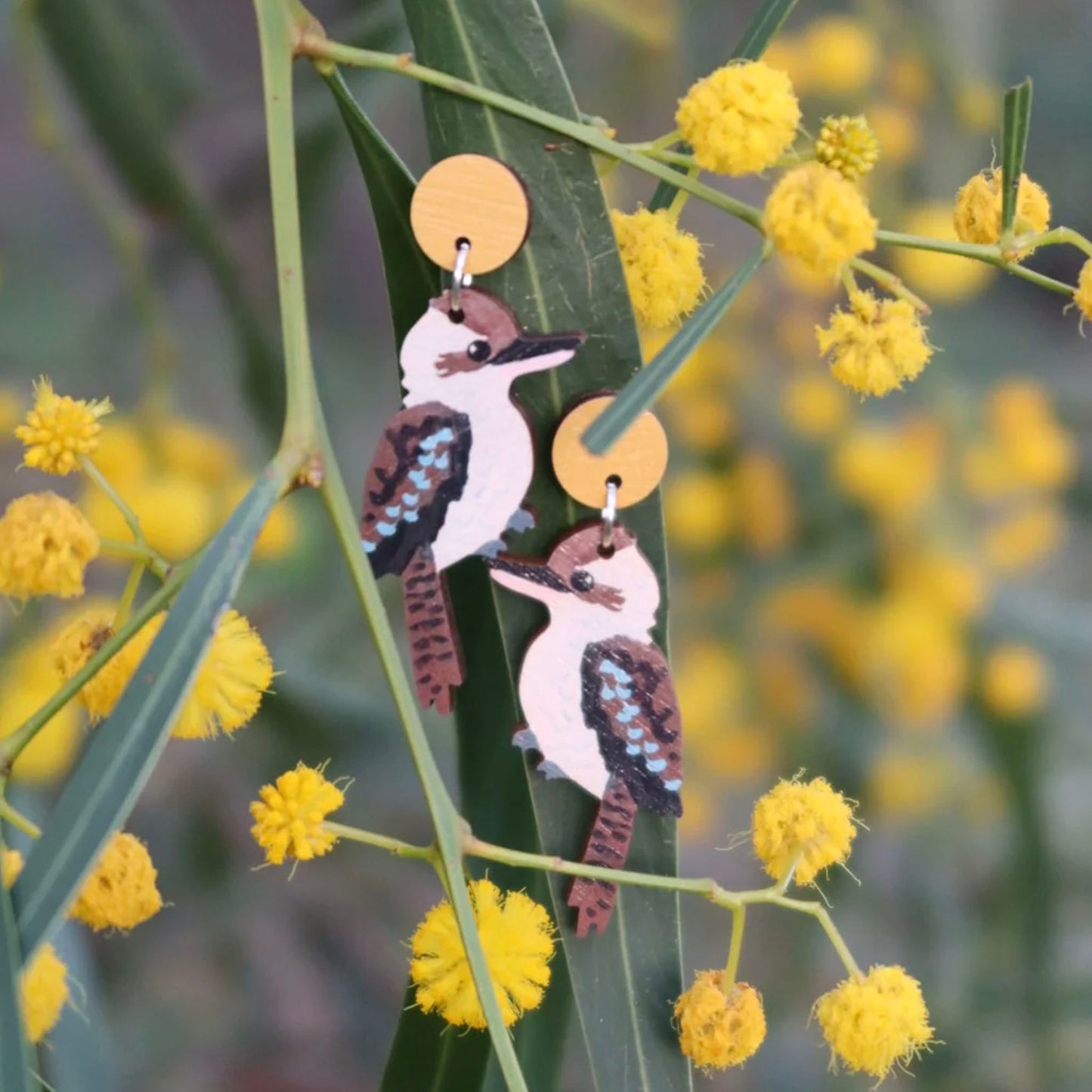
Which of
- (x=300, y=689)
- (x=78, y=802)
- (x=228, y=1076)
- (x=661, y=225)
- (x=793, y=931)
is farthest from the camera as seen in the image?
(x=228, y=1076)

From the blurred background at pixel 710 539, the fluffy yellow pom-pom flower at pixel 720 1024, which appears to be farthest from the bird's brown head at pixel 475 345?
the blurred background at pixel 710 539

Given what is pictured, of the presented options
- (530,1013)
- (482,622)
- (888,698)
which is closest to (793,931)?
(888,698)

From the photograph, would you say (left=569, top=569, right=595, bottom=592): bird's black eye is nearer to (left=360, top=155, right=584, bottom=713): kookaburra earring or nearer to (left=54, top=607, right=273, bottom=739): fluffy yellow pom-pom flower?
(left=360, top=155, right=584, bottom=713): kookaburra earring

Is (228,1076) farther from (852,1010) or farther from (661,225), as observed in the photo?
(661,225)

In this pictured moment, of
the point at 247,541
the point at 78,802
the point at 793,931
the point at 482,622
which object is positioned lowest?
the point at 78,802

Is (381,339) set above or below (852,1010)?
above

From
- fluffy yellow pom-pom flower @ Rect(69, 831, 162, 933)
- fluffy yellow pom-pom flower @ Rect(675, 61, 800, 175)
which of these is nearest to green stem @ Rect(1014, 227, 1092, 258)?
fluffy yellow pom-pom flower @ Rect(675, 61, 800, 175)
